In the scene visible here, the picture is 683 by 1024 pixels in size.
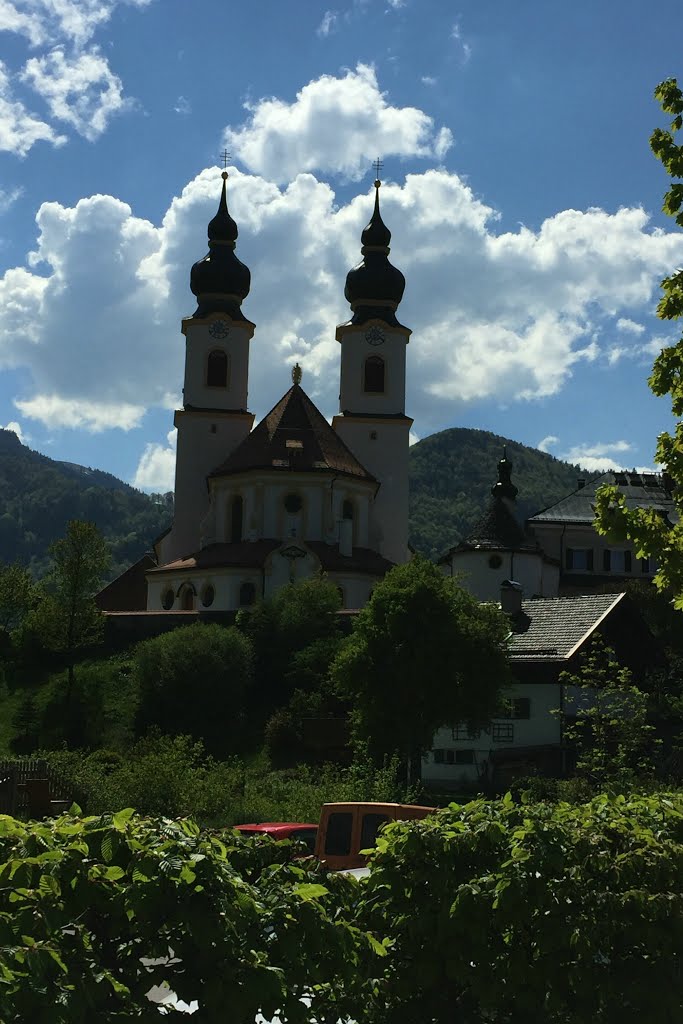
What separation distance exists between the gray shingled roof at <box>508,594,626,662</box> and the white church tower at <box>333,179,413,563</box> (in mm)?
34819

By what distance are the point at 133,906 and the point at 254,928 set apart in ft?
2.07

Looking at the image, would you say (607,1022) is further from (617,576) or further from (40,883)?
(617,576)

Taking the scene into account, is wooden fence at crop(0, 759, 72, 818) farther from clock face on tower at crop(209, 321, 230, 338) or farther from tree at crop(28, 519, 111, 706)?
clock face on tower at crop(209, 321, 230, 338)

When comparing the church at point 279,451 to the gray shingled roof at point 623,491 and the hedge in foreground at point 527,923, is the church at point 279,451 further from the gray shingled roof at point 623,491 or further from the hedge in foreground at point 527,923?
the hedge in foreground at point 527,923

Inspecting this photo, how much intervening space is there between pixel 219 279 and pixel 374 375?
34.8 feet

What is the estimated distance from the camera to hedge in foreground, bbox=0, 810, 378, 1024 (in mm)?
5676

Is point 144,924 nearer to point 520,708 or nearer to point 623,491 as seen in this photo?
point 520,708

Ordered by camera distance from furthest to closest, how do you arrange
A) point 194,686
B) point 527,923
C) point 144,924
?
point 194,686
point 527,923
point 144,924

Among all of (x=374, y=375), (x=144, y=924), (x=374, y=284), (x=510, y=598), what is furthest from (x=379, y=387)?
(x=144, y=924)

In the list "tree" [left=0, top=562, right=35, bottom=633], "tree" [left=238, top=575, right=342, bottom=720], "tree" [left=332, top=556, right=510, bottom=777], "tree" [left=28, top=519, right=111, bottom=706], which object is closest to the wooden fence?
"tree" [left=332, top=556, right=510, bottom=777]

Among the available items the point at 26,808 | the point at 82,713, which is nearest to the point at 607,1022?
the point at 26,808

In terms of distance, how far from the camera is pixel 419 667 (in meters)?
34.8

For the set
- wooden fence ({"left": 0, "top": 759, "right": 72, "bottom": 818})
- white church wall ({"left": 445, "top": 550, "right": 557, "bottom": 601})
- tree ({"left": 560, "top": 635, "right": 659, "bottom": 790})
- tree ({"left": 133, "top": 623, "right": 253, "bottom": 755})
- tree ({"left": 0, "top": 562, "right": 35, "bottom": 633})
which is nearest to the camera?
wooden fence ({"left": 0, "top": 759, "right": 72, "bottom": 818})

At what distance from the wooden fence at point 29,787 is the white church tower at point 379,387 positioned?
4848 cm
